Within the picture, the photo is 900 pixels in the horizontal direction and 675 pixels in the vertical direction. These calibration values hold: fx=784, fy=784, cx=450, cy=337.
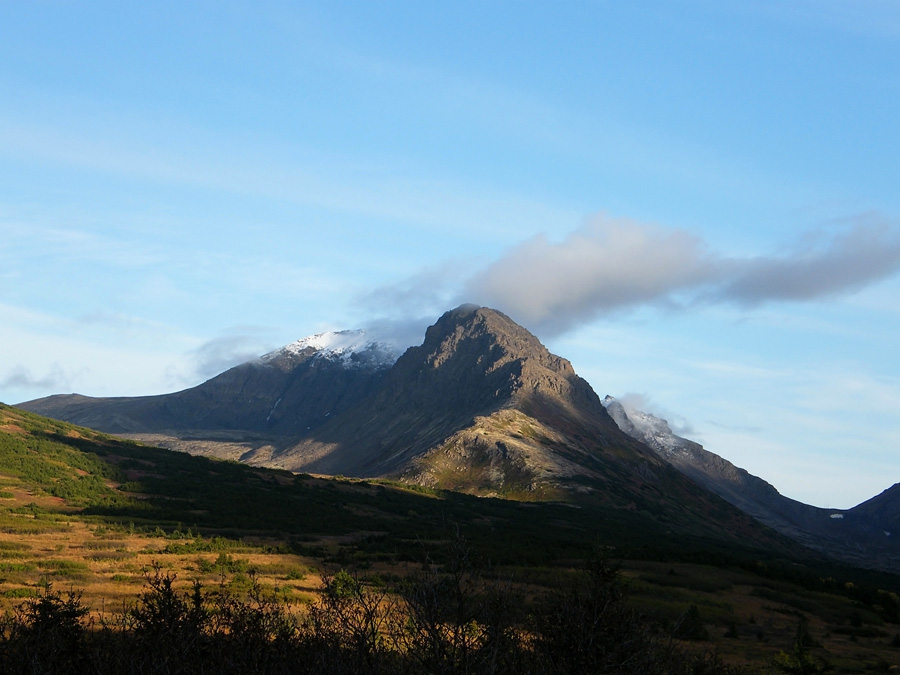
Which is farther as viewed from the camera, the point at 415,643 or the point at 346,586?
the point at 346,586

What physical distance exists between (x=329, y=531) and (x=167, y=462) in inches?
1963

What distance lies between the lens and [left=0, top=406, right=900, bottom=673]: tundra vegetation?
19375mm

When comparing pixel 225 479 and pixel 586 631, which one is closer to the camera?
pixel 586 631

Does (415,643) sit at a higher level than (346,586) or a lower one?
higher

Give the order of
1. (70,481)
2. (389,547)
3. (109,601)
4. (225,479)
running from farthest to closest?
(225,479) → (70,481) → (389,547) → (109,601)

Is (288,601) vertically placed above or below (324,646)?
below

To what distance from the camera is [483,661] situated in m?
17.1

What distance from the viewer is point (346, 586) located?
43906 mm

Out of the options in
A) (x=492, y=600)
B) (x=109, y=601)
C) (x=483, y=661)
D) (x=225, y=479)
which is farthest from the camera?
(x=225, y=479)

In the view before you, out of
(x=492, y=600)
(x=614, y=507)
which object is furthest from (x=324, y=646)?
(x=614, y=507)

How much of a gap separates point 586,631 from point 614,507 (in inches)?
6710

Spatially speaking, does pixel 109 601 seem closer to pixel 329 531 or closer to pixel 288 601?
pixel 288 601

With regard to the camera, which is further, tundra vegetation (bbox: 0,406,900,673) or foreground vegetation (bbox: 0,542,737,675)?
tundra vegetation (bbox: 0,406,900,673)

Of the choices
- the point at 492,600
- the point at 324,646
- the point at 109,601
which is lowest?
the point at 109,601
